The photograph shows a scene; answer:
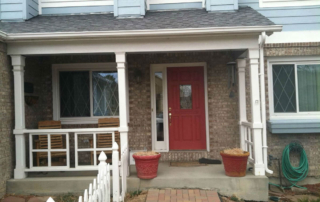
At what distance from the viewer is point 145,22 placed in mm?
5277

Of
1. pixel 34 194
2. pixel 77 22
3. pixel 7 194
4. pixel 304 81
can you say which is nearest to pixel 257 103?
pixel 304 81

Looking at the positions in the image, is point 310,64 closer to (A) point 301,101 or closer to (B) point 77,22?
(A) point 301,101

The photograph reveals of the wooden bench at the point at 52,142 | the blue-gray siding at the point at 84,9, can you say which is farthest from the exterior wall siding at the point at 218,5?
the wooden bench at the point at 52,142

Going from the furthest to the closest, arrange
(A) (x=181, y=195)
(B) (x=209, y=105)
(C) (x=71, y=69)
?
(C) (x=71, y=69)
(B) (x=209, y=105)
(A) (x=181, y=195)

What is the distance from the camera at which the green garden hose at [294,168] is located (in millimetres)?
5543

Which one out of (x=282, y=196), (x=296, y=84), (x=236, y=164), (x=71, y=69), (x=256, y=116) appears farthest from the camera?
(x=71, y=69)

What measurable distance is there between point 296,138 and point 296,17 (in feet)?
8.73

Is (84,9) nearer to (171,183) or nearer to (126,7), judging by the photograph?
(126,7)

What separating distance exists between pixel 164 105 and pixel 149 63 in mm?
1035

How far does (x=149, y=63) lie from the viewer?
6.18 m

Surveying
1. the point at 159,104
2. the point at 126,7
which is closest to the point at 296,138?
the point at 159,104

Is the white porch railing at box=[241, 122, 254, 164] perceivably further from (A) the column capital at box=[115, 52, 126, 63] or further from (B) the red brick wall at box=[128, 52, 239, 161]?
(A) the column capital at box=[115, 52, 126, 63]

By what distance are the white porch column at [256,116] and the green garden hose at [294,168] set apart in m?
1.29

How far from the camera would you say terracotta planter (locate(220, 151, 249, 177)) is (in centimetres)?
447
